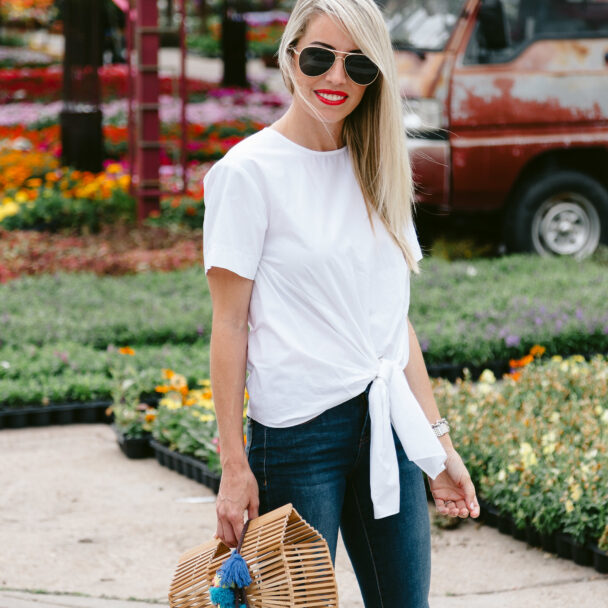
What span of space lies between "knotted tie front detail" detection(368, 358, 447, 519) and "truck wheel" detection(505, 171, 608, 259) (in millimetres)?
7454

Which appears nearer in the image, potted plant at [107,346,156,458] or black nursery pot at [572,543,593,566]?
black nursery pot at [572,543,593,566]

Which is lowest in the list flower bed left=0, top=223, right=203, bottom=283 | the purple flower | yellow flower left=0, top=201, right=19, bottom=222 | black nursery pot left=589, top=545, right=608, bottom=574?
flower bed left=0, top=223, right=203, bottom=283

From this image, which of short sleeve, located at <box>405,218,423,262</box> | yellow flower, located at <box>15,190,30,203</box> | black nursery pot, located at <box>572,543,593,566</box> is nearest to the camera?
short sleeve, located at <box>405,218,423,262</box>

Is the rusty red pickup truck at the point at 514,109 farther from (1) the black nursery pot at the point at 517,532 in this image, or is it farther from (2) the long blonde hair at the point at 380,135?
(2) the long blonde hair at the point at 380,135

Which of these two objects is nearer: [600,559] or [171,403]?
[600,559]

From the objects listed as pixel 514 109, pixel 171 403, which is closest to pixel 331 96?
pixel 171 403

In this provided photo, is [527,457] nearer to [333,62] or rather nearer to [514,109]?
[333,62]

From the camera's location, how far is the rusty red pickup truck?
30.1ft

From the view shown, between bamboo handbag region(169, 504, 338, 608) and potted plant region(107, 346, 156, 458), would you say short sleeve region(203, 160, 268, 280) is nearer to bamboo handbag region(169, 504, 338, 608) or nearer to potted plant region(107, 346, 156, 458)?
bamboo handbag region(169, 504, 338, 608)

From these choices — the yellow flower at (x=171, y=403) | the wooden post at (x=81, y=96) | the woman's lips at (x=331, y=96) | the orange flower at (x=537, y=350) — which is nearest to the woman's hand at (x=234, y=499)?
the woman's lips at (x=331, y=96)

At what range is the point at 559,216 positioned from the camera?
970cm

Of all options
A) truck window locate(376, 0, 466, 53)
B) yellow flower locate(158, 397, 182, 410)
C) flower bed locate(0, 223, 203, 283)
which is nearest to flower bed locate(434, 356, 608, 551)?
yellow flower locate(158, 397, 182, 410)

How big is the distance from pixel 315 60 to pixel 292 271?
438 millimetres

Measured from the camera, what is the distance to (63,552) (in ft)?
13.6
